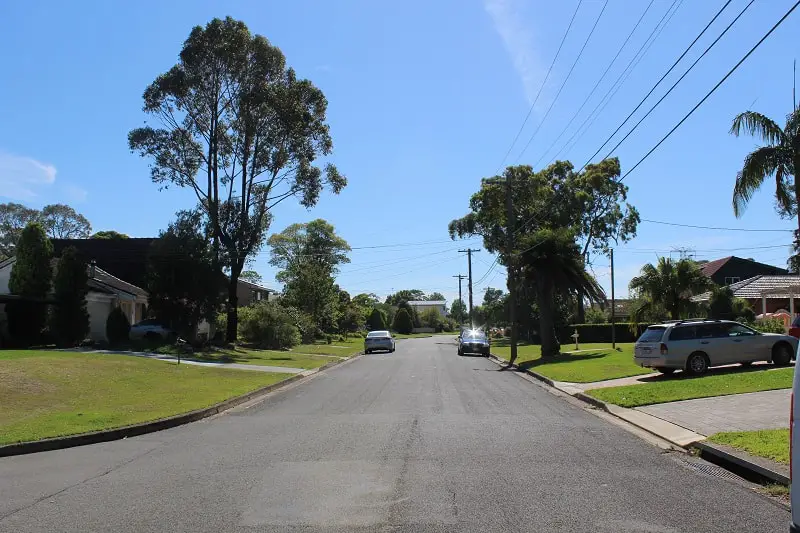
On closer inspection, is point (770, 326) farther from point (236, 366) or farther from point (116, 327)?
point (116, 327)

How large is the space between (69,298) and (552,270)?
22.2 meters

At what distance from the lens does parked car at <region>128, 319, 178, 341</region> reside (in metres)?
34.7

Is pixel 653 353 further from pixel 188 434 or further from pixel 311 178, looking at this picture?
pixel 311 178

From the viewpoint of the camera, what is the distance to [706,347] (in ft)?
63.7

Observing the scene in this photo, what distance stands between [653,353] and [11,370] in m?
17.4

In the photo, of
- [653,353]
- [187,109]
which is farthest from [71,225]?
[653,353]

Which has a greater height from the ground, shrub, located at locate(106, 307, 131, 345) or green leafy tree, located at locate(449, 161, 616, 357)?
green leafy tree, located at locate(449, 161, 616, 357)

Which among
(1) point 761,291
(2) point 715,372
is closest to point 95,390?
(2) point 715,372

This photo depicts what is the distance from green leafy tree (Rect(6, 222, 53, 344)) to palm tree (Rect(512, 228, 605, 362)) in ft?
72.7

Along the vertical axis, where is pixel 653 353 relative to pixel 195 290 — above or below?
below

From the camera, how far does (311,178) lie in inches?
1662

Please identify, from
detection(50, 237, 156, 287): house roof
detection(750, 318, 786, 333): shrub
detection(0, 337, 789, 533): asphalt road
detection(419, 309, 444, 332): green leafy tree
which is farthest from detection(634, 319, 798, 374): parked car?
detection(419, 309, 444, 332): green leafy tree

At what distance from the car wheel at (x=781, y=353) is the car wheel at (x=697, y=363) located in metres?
2.18

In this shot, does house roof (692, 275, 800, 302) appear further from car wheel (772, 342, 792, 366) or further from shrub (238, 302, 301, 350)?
shrub (238, 302, 301, 350)
